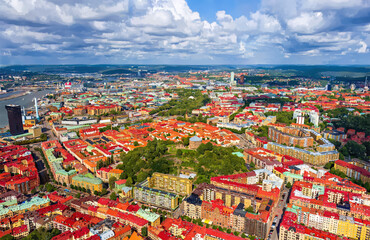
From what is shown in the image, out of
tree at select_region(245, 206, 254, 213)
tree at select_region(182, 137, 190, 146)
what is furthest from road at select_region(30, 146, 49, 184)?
tree at select_region(245, 206, 254, 213)

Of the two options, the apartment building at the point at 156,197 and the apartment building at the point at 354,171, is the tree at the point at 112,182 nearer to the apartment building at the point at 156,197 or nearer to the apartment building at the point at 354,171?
the apartment building at the point at 156,197

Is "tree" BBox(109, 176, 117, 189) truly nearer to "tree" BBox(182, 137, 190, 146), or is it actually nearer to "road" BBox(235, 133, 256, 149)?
"tree" BBox(182, 137, 190, 146)

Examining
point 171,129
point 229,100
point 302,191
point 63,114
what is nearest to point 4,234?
point 302,191

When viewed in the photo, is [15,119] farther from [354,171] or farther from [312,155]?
[354,171]

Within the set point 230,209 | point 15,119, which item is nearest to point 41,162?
point 15,119

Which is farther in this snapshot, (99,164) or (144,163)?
(99,164)

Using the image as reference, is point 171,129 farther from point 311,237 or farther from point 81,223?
point 311,237

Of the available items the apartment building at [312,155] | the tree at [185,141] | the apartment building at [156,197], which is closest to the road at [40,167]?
the apartment building at [156,197]

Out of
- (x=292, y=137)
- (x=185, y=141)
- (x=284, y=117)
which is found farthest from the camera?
(x=284, y=117)

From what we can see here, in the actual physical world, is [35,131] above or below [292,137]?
below
